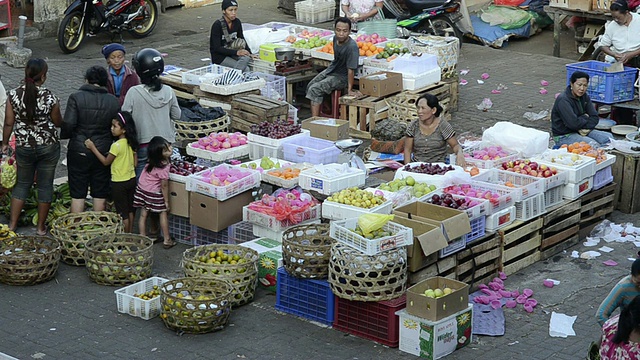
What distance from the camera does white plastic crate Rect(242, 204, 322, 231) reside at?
9141mm

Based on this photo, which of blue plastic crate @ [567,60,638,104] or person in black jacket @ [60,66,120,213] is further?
blue plastic crate @ [567,60,638,104]

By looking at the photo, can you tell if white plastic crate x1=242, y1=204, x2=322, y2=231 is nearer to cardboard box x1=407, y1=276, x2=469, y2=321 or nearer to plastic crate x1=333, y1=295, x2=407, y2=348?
plastic crate x1=333, y1=295, x2=407, y2=348

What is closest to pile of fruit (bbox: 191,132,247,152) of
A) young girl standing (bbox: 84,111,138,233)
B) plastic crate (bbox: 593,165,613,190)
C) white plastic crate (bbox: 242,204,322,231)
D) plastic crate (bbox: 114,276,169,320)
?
young girl standing (bbox: 84,111,138,233)

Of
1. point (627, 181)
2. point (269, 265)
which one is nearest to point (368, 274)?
point (269, 265)

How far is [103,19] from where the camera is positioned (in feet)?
55.5

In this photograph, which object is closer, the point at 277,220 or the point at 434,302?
the point at 434,302

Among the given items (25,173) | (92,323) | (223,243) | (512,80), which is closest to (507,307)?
(223,243)

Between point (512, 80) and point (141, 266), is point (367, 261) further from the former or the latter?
point (512, 80)

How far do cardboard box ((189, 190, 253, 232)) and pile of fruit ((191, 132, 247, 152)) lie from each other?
36.1 inches

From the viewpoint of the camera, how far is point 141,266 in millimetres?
8930

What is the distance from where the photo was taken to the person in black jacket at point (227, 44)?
13289 mm

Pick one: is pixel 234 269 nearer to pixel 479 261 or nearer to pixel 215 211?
pixel 215 211

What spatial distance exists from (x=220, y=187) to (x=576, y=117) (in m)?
4.14

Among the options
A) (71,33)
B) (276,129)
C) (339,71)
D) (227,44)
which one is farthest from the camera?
(71,33)
